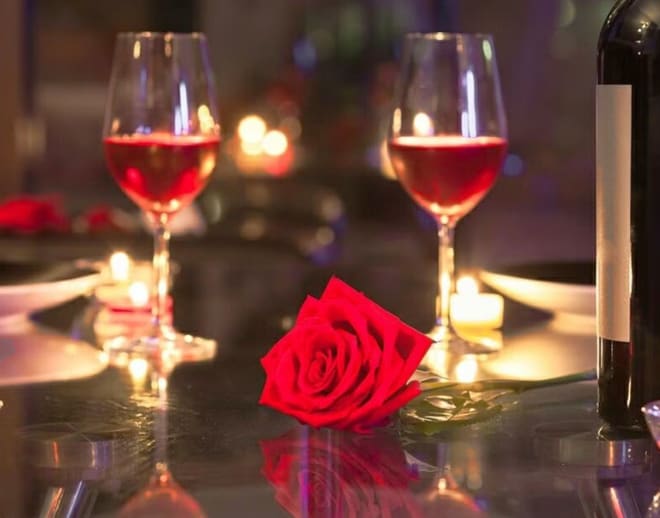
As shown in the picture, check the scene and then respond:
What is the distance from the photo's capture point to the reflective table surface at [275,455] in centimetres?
78

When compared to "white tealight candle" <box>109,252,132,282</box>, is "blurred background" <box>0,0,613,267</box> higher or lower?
higher

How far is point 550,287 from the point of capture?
1.34 metres

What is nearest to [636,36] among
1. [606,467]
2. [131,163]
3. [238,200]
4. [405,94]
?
[606,467]

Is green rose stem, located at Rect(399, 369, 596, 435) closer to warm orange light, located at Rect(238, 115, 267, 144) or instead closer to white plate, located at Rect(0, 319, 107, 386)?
white plate, located at Rect(0, 319, 107, 386)

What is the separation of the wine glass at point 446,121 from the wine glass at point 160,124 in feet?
0.57

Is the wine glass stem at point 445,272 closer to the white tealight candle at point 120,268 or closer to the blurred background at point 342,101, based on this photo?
the white tealight candle at point 120,268

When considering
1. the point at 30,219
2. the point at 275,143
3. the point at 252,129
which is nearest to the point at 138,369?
the point at 30,219

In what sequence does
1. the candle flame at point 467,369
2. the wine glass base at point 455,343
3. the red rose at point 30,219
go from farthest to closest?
the red rose at point 30,219 → the wine glass base at point 455,343 → the candle flame at point 467,369

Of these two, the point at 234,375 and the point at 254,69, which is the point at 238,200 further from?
the point at 234,375

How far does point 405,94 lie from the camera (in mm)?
1288

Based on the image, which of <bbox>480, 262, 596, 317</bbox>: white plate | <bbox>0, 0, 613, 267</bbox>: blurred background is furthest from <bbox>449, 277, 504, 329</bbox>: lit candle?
<bbox>0, 0, 613, 267</bbox>: blurred background

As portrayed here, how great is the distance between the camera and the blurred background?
5.45 metres

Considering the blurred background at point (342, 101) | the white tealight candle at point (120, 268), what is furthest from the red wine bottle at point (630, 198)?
the blurred background at point (342, 101)

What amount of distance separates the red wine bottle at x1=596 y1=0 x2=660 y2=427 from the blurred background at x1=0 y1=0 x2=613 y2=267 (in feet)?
12.1
